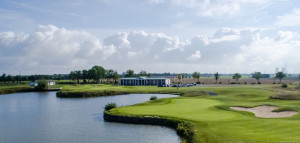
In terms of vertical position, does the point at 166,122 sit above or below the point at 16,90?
below

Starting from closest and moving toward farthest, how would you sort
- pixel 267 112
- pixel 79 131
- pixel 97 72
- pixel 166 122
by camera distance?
pixel 79 131 < pixel 166 122 < pixel 267 112 < pixel 97 72

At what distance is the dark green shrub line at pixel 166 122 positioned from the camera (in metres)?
27.6

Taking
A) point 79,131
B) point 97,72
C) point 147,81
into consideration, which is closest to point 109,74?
point 97,72

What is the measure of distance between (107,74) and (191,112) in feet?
454

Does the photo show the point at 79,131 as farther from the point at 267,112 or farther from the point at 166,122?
the point at 267,112

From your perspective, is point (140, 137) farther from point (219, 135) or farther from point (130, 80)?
Result: point (130, 80)

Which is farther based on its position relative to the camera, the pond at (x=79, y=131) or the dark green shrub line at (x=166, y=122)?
the pond at (x=79, y=131)

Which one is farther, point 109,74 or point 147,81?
point 109,74

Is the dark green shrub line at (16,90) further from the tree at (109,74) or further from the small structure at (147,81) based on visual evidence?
the tree at (109,74)

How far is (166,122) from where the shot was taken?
33.5m

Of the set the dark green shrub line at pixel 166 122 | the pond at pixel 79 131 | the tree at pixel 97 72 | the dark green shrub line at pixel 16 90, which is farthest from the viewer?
the tree at pixel 97 72

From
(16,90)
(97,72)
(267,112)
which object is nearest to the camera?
(267,112)

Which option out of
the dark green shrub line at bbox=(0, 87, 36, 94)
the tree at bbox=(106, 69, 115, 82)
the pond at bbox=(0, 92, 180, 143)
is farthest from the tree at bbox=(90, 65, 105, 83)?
the pond at bbox=(0, 92, 180, 143)

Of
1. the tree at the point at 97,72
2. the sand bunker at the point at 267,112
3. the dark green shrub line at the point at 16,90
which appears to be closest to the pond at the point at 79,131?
the sand bunker at the point at 267,112
